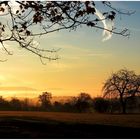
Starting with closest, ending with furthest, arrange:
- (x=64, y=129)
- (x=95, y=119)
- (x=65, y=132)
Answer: (x=65, y=132), (x=64, y=129), (x=95, y=119)

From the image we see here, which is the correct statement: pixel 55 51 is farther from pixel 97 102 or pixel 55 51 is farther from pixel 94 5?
pixel 97 102

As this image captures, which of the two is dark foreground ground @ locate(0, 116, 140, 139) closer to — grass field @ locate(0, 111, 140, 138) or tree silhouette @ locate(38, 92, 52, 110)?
grass field @ locate(0, 111, 140, 138)

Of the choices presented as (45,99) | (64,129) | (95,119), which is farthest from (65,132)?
(45,99)

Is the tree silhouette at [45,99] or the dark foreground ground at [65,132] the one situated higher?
the tree silhouette at [45,99]

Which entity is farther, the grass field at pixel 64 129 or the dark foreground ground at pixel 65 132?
the grass field at pixel 64 129

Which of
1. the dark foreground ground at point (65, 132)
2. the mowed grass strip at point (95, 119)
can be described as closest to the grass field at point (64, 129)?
the dark foreground ground at point (65, 132)

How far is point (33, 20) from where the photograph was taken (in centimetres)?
1346

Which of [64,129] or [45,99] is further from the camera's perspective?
[45,99]

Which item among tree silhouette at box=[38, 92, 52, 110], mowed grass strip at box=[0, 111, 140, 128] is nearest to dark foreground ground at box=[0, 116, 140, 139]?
mowed grass strip at box=[0, 111, 140, 128]

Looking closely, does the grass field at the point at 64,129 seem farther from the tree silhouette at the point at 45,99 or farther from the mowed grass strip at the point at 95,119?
the tree silhouette at the point at 45,99

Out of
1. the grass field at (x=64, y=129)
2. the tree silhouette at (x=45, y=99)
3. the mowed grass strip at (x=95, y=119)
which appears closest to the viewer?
the grass field at (x=64, y=129)

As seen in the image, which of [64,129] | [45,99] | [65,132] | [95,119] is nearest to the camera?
[65,132]

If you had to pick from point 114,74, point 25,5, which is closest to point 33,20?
point 25,5

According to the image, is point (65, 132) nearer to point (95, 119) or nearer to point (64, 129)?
point (64, 129)
